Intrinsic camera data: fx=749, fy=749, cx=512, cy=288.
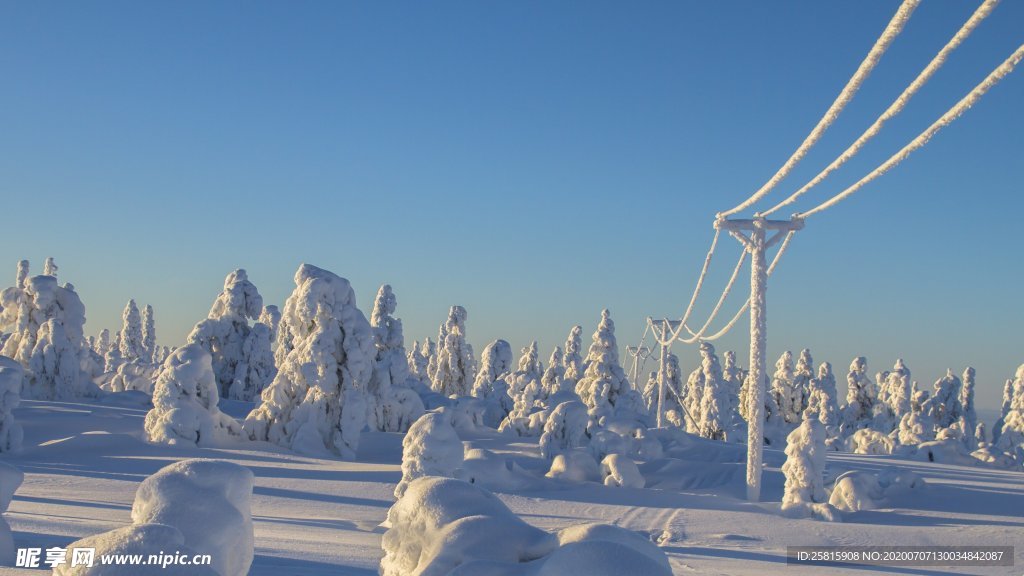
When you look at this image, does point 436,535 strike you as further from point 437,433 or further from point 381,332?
point 381,332

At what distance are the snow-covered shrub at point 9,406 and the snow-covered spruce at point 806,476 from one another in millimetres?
18362

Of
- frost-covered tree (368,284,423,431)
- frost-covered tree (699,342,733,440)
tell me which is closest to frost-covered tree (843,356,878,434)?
frost-covered tree (699,342,733,440)

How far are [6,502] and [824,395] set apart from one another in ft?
169

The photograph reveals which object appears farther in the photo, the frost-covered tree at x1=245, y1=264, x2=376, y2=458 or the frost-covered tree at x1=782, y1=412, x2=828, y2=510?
the frost-covered tree at x1=245, y1=264, x2=376, y2=458

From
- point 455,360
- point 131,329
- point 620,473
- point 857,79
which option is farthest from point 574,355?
point 131,329

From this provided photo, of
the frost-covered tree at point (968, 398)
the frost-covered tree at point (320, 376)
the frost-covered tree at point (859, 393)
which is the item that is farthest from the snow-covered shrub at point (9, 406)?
the frost-covered tree at point (968, 398)

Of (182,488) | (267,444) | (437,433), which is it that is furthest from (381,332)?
(182,488)

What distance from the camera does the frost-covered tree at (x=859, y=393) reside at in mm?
52812

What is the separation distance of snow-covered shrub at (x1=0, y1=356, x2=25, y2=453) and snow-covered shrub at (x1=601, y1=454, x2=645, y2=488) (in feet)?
48.7

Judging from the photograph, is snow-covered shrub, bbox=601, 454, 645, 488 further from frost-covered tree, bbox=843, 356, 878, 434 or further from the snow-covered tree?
frost-covered tree, bbox=843, 356, 878, 434

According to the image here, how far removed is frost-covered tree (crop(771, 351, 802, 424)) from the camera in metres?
52.2

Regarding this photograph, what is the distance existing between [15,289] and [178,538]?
33.3 m

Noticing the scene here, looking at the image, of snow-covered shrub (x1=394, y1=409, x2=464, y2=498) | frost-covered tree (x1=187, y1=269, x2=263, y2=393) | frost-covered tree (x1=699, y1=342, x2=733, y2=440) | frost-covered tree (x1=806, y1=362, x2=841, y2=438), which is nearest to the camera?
snow-covered shrub (x1=394, y1=409, x2=464, y2=498)

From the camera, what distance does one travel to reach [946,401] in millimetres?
50875
